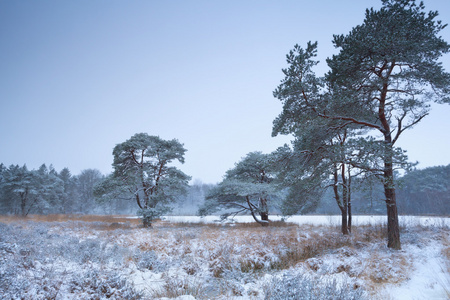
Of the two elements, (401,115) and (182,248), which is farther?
(182,248)

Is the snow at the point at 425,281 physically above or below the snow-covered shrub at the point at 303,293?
below

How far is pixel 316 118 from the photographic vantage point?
8477mm

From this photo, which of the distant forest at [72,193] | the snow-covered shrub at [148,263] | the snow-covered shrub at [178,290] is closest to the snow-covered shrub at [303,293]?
the snow-covered shrub at [178,290]

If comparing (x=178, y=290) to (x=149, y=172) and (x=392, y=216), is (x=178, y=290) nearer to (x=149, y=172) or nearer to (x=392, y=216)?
(x=392, y=216)

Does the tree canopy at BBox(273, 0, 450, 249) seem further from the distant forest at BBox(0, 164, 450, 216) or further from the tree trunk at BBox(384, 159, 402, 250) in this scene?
the distant forest at BBox(0, 164, 450, 216)

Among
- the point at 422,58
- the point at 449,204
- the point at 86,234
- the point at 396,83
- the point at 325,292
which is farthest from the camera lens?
the point at 449,204

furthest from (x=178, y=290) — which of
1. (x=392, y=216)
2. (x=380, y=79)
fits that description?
(x=380, y=79)

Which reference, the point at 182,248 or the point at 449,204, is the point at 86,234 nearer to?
the point at 182,248

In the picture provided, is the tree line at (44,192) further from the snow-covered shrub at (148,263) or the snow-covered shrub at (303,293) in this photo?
the snow-covered shrub at (303,293)

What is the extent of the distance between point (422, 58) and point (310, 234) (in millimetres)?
8965

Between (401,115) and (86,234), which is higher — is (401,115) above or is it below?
above

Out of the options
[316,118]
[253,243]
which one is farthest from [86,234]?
[316,118]

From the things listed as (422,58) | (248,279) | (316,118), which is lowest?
(248,279)

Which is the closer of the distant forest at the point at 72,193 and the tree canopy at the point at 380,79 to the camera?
the tree canopy at the point at 380,79
